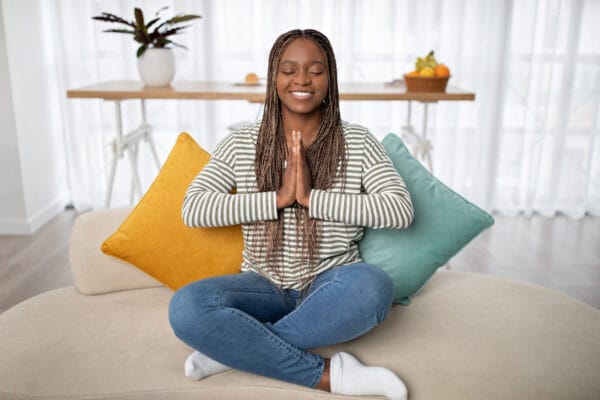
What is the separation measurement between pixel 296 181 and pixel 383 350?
456mm

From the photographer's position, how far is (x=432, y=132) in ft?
12.0

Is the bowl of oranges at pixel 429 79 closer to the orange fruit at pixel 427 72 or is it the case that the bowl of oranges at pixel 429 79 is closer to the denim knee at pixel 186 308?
the orange fruit at pixel 427 72

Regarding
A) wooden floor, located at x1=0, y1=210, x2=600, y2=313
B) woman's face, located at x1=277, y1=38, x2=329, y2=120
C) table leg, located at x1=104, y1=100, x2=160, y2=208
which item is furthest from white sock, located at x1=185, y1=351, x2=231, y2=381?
table leg, located at x1=104, y1=100, x2=160, y2=208

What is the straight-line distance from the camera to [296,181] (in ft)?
5.07

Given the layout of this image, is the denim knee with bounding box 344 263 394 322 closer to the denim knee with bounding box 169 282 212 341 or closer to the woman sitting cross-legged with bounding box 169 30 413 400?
the woman sitting cross-legged with bounding box 169 30 413 400

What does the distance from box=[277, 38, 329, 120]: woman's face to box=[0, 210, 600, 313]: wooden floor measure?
155 centimetres

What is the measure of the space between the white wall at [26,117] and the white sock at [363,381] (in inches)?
98.9

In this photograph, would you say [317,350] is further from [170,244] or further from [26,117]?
[26,117]

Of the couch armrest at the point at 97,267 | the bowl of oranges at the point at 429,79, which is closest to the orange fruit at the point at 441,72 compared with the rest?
the bowl of oranges at the point at 429,79

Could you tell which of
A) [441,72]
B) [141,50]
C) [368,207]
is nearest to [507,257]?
[441,72]

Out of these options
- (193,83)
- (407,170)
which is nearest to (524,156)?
(193,83)

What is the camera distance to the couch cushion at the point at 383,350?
130 centimetres

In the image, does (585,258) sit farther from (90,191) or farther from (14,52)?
(14,52)

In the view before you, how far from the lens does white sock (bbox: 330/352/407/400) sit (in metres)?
1.26
